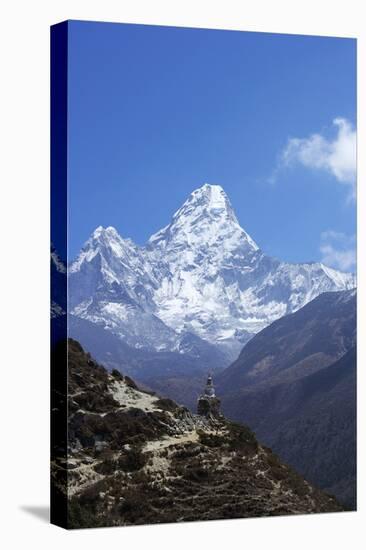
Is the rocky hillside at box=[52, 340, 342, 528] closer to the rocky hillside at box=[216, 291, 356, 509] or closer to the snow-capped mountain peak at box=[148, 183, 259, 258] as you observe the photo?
the rocky hillside at box=[216, 291, 356, 509]

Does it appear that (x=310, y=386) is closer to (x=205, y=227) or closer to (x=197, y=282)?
(x=197, y=282)

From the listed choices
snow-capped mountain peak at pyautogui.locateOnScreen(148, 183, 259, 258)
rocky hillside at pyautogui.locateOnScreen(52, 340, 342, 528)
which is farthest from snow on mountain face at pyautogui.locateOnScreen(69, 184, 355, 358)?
rocky hillside at pyautogui.locateOnScreen(52, 340, 342, 528)

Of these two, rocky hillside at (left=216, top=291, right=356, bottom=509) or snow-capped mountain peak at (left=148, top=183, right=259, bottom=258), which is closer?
snow-capped mountain peak at (left=148, top=183, right=259, bottom=258)

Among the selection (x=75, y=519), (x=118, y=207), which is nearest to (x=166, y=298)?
(x=118, y=207)

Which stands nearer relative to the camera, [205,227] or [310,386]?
[205,227]

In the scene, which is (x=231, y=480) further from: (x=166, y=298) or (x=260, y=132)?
(x=260, y=132)

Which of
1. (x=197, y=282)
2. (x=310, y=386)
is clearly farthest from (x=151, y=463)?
(x=310, y=386)
